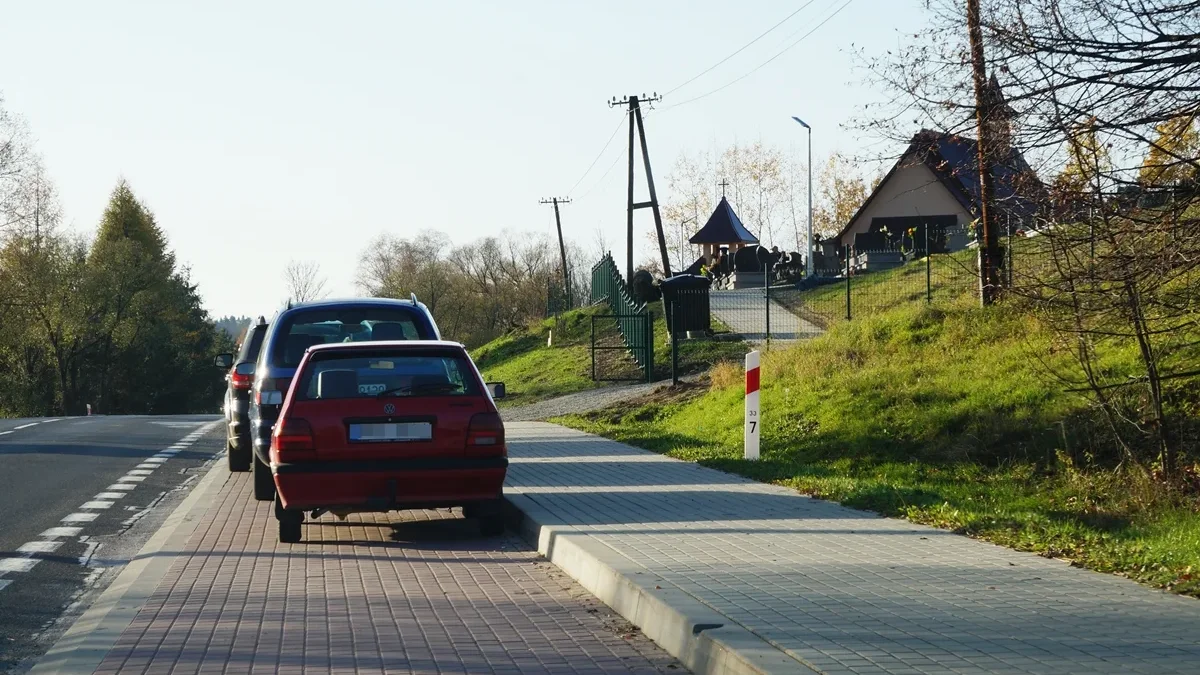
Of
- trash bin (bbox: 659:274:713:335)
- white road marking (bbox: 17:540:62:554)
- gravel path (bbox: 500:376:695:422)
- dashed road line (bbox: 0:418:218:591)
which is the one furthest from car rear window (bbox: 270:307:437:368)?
trash bin (bbox: 659:274:713:335)

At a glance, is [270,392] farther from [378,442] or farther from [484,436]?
[484,436]

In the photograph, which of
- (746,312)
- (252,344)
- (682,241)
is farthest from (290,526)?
(682,241)

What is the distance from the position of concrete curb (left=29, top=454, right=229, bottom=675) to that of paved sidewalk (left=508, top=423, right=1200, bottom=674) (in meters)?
2.73

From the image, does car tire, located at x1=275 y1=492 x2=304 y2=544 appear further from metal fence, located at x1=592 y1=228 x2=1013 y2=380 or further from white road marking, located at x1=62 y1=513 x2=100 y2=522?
metal fence, located at x1=592 y1=228 x2=1013 y2=380

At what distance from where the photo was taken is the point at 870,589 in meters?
7.47

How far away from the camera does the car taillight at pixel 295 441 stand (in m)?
10.2

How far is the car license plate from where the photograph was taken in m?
10.3

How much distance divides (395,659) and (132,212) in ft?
314

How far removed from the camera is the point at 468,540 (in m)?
11.0

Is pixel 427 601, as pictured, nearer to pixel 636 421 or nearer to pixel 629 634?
pixel 629 634

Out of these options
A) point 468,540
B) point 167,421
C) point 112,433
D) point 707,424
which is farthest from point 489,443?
point 167,421

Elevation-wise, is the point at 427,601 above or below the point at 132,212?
below

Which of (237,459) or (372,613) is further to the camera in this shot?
(237,459)

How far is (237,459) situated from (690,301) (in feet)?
54.0
